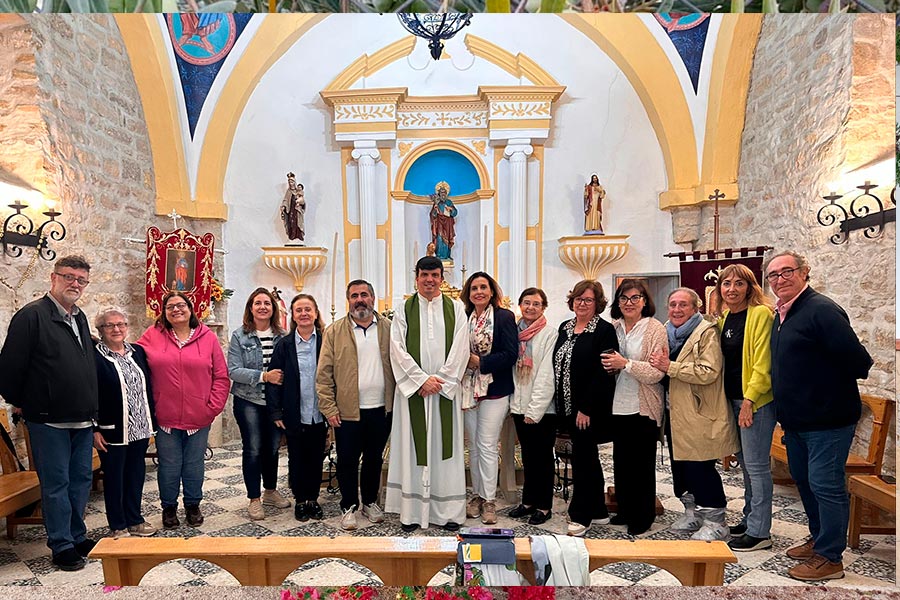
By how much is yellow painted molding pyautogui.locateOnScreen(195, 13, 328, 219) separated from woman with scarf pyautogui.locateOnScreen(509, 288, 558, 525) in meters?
1.38

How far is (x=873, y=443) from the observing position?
2.36 meters

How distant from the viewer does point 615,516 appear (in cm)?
234

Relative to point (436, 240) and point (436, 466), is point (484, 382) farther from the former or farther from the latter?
point (436, 240)

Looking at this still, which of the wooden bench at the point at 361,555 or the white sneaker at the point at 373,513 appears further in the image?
the white sneaker at the point at 373,513

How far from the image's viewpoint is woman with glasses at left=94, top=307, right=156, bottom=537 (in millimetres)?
2266

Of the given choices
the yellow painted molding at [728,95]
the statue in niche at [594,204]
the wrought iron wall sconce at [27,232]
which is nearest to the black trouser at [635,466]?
the statue in niche at [594,204]

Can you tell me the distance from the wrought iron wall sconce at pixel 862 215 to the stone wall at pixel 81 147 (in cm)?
249

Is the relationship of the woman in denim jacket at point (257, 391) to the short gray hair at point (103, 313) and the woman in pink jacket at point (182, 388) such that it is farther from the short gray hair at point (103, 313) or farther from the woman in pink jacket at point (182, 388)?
the short gray hair at point (103, 313)

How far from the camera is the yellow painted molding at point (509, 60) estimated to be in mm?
2283

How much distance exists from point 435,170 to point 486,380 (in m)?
0.90

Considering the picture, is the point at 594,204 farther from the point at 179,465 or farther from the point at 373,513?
the point at 179,465

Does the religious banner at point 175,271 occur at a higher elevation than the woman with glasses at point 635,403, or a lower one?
higher

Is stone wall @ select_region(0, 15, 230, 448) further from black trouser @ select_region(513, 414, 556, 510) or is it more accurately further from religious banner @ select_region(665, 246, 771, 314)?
religious banner @ select_region(665, 246, 771, 314)

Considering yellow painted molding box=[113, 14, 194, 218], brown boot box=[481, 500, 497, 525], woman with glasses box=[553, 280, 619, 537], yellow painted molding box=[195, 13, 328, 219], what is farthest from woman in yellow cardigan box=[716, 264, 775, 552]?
yellow painted molding box=[113, 14, 194, 218]
